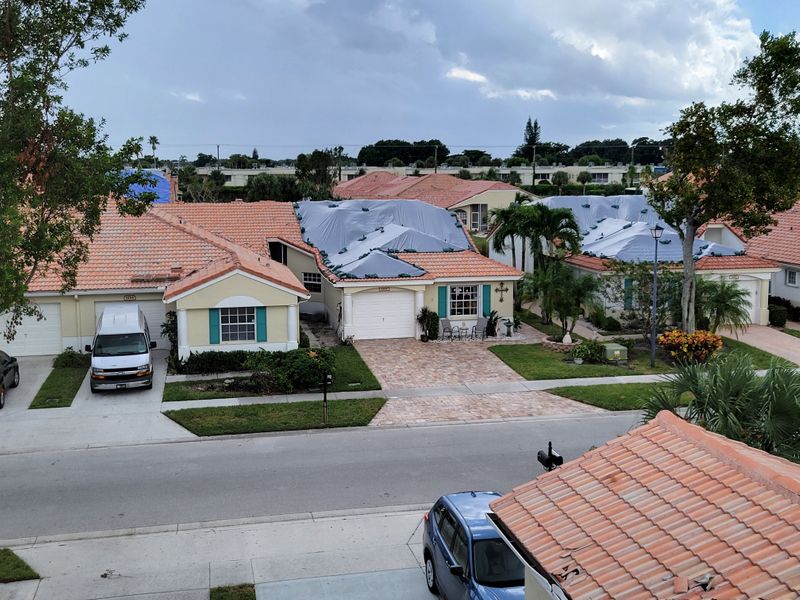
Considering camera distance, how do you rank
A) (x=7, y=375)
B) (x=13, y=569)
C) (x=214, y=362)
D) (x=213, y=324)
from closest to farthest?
(x=13, y=569) → (x=7, y=375) → (x=214, y=362) → (x=213, y=324)

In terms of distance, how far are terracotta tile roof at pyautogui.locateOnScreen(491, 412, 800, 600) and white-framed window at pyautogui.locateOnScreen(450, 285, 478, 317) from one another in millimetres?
21838

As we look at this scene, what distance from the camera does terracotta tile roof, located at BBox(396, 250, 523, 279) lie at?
103ft

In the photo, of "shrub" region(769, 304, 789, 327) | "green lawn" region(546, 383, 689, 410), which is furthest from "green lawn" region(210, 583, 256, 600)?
"shrub" region(769, 304, 789, 327)

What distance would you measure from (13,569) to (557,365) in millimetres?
17876

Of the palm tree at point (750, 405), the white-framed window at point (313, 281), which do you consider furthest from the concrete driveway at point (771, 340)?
the palm tree at point (750, 405)

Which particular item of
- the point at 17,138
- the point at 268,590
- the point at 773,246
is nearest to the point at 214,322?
the point at 17,138

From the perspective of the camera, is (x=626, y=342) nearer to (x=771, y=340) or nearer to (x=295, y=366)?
(x=771, y=340)

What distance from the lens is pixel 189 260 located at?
29891 mm

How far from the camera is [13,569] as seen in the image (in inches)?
500

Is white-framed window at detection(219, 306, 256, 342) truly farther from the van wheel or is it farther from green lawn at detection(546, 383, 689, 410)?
the van wheel

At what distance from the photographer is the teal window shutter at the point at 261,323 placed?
26547 millimetres

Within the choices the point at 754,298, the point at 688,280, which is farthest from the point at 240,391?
the point at 754,298

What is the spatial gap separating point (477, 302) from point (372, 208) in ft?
37.3

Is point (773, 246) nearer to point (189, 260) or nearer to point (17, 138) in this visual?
point (189, 260)
